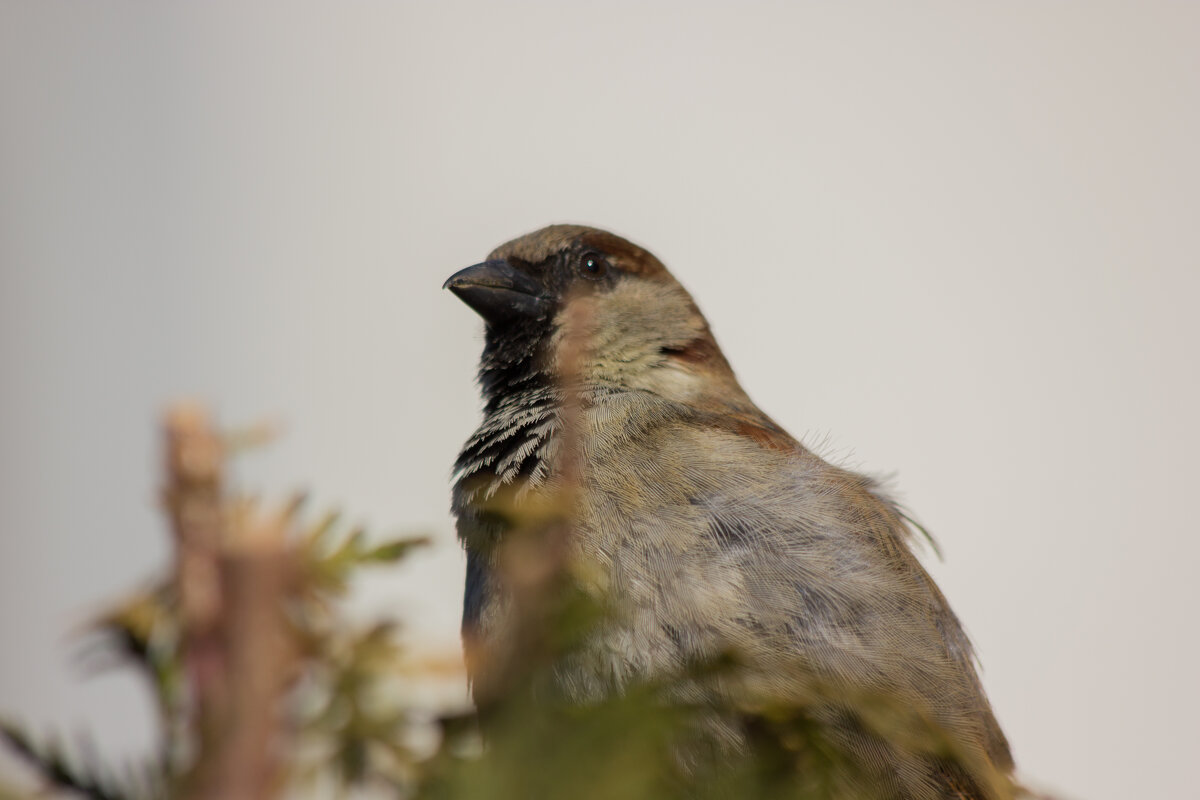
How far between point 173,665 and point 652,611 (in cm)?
94

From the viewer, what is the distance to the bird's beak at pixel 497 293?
2.15m

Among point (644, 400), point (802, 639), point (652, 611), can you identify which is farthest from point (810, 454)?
point (652, 611)

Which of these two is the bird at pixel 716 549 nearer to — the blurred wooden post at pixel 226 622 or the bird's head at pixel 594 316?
the bird's head at pixel 594 316

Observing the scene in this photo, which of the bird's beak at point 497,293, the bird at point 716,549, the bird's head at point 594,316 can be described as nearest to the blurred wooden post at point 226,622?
the bird at point 716,549

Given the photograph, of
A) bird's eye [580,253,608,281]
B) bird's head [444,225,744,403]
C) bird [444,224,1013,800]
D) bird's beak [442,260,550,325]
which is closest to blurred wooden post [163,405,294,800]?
bird [444,224,1013,800]

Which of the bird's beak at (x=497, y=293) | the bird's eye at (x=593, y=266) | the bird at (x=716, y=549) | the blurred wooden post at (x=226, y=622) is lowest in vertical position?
the bird at (x=716, y=549)

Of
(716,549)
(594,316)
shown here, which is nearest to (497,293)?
(594,316)

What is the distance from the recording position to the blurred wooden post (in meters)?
0.36

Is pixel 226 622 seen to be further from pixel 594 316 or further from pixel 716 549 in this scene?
pixel 594 316

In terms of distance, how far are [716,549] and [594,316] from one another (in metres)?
0.84

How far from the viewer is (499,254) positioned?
7.48 feet

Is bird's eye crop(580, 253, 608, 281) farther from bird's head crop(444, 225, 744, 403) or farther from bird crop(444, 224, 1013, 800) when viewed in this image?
bird crop(444, 224, 1013, 800)

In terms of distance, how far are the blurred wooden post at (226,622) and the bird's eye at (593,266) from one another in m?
1.91

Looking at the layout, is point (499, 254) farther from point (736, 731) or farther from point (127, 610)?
point (127, 610)
